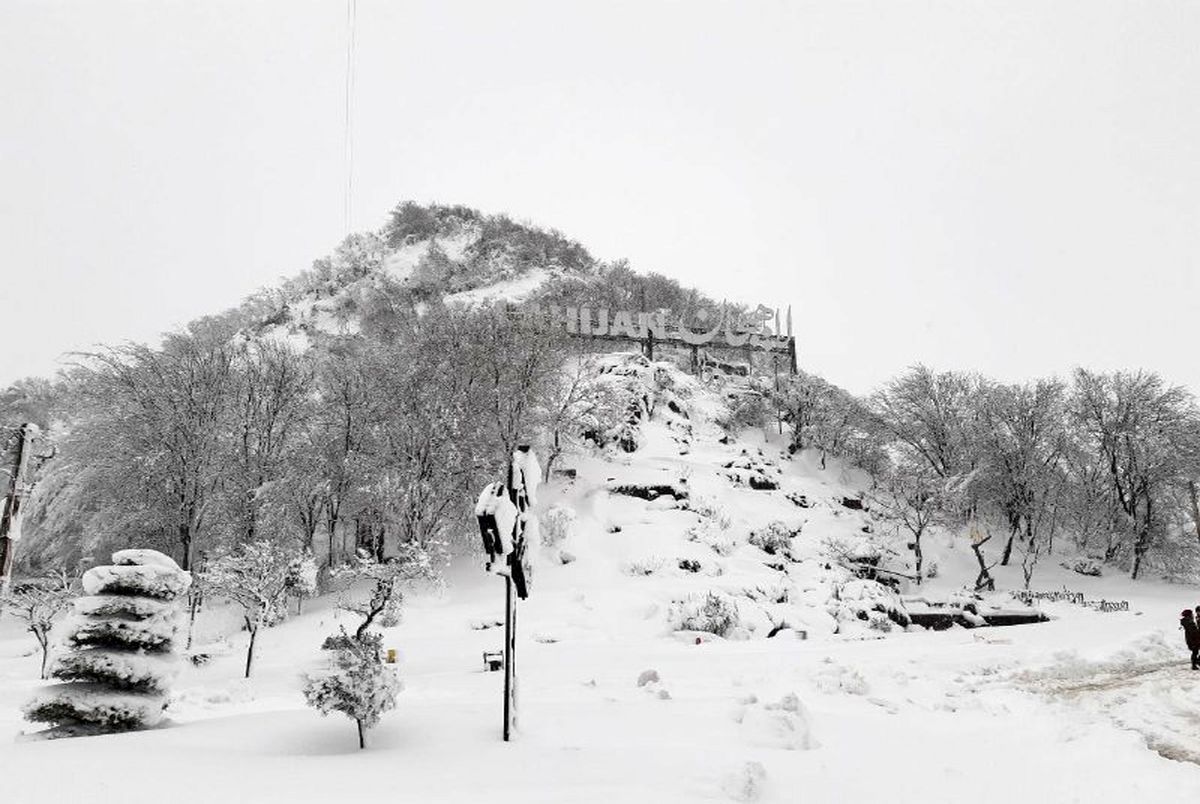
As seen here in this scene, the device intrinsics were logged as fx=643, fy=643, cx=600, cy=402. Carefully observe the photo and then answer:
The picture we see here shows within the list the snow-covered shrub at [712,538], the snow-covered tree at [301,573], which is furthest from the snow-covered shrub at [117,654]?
the snow-covered shrub at [712,538]

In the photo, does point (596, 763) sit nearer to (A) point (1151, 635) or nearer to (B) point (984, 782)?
(B) point (984, 782)

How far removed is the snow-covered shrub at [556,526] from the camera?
3114cm

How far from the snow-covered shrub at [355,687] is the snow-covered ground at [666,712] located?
43 centimetres

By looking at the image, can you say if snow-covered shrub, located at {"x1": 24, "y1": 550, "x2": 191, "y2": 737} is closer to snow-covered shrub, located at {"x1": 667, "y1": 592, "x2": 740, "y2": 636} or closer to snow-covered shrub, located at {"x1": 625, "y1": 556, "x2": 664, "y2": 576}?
snow-covered shrub, located at {"x1": 667, "y1": 592, "x2": 740, "y2": 636}

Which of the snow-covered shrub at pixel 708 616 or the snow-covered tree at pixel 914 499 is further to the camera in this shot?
the snow-covered tree at pixel 914 499

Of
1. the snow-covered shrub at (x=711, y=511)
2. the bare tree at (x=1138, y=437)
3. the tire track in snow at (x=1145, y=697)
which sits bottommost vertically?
the tire track in snow at (x=1145, y=697)

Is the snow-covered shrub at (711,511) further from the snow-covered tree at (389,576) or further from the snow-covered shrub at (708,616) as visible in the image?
the snow-covered tree at (389,576)

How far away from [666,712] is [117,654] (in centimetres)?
867

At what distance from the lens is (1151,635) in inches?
696

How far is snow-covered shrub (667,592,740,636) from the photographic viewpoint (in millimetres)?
21703

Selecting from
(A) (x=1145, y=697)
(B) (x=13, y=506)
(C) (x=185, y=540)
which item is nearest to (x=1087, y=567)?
(A) (x=1145, y=697)

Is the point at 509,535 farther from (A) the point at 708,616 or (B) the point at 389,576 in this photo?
(A) the point at 708,616

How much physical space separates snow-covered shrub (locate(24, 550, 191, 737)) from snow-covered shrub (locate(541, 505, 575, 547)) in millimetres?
20793

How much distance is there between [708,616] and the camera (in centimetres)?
2212
